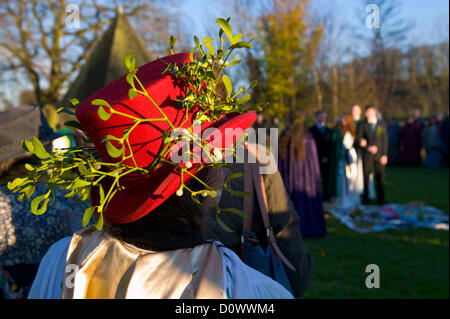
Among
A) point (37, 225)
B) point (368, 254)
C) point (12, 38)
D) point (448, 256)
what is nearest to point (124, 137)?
point (37, 225)

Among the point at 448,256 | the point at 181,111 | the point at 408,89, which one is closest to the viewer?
the point at 181,111

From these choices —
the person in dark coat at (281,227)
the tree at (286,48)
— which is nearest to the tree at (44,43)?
the tree at (286,48)

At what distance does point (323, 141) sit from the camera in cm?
949

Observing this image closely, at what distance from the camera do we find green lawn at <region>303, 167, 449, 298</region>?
15.1 ft

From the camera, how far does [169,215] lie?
1.37 meters

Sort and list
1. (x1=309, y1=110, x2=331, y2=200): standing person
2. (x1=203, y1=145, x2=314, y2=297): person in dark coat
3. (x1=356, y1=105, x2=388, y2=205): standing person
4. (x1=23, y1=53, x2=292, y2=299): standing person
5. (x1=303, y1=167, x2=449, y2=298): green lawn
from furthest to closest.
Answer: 1. (x1=309, y1=110, x2=331, y2=200): standing person
2. (x1=356, y1=105, x2=388, y2=205): standing person
3. (x1=303, y1=167, x2=449, y2=298): green lawn
4. (x1=203, y1=145, x2=314, y2=297): person in dark coat
5. (x1=23, y1=53, x2=292, y2=299): standing person

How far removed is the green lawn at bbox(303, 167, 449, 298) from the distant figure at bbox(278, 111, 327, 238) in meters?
0.31

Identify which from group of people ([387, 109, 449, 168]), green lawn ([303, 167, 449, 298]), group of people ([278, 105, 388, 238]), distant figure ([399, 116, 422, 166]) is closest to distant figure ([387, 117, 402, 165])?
group of people ([387, 109, 449, 168])

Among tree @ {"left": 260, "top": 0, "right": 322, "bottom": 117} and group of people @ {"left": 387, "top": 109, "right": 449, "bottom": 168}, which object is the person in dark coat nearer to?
group of people @ {"left": 387, "top": 109, "right": 449, "bottom": 168}

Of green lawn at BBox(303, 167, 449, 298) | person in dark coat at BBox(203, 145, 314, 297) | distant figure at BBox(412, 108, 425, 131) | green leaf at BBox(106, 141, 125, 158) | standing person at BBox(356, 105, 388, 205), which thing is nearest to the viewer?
green leaf at BBox(106, 141, 125, 158)

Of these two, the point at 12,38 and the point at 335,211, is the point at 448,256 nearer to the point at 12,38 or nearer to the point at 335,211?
the point at 335,211

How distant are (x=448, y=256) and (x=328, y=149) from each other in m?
4.44

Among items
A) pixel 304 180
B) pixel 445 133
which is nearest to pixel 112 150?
pixel 304 180
